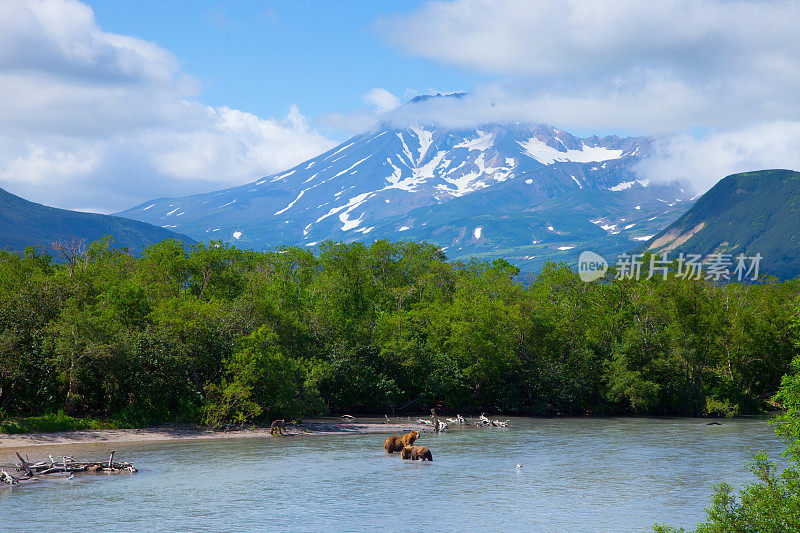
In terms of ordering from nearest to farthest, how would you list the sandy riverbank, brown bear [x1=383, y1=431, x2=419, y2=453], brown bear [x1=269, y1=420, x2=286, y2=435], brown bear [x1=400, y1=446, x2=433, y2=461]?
1. brown bear [x1=400, y1=446, x2=433, y2=461]
2. the sandy riverbank
3. brown bear [x1=383, y1=431, x2=419, y2=453]
4. brown bear [x1=269, y1=420, x2=286, y2=435]

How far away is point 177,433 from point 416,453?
18.4m

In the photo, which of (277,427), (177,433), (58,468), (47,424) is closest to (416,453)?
(277,427)

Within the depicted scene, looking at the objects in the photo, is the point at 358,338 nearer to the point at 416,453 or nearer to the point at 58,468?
the point at 416,453

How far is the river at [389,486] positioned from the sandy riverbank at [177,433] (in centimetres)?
167

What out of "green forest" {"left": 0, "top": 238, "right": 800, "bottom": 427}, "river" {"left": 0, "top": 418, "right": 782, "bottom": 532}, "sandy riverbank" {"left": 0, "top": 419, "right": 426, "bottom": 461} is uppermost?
"green forest" {"left": 0, "top": 238, "right": 800, "bottom": 427}

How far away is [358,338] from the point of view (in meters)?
67.5

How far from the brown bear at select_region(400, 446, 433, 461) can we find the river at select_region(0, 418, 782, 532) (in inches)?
34.9

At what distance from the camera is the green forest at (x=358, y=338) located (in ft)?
168

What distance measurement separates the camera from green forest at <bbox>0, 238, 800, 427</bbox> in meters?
51.1

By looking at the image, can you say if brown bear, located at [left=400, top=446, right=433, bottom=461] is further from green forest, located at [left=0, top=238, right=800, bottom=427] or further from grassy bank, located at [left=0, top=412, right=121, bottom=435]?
grassy bank, located at [left=0, top=412, right=121, bottom=435]

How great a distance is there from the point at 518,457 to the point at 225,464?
59.1ft

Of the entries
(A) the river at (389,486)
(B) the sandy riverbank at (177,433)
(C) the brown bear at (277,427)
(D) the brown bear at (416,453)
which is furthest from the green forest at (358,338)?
(D) the brown bear at (416,453)

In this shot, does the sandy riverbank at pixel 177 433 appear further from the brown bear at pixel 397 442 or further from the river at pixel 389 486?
the brown bear at pixel 397 442

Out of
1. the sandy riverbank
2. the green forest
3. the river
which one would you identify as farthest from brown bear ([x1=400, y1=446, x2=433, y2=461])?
the green forest
